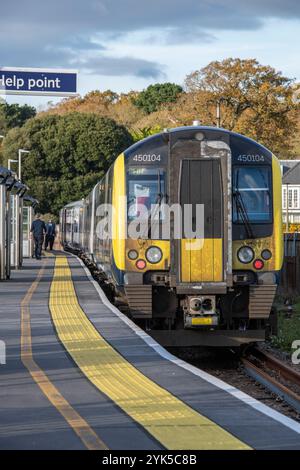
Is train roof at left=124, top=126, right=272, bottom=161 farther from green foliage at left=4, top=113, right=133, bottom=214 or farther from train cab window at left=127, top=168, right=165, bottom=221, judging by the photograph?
green foliage at left=4, top=113, right=133, bottom=214

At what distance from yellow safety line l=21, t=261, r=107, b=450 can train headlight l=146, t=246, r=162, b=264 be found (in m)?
2.01

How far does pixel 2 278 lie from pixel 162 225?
1094 cm

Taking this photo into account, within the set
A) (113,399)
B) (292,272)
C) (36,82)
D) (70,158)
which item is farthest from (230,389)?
(70,158)

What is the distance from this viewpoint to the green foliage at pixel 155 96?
333 ft

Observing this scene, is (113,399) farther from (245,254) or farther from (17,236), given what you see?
(17,236)

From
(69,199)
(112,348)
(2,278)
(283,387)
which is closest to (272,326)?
(283,387)

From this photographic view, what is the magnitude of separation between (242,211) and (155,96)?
8849 centimetres

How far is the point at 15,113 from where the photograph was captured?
101812mm

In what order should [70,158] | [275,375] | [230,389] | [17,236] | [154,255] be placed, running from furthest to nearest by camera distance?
[70,158] < [17,236] < [154,255] < [275,375] < [230,389]

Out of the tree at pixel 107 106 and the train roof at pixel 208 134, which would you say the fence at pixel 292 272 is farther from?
the tree at pixel 107 106

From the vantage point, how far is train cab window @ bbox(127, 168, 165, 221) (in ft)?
48.3

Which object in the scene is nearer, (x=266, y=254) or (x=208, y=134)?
(x=266, y=254)

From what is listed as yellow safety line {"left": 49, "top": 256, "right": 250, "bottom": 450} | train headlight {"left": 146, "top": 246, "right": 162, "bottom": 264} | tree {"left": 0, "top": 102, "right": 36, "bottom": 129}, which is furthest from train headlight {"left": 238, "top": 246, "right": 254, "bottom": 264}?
tree {"left": 0, "top": 102, "right": 36, "bottom": 129}
